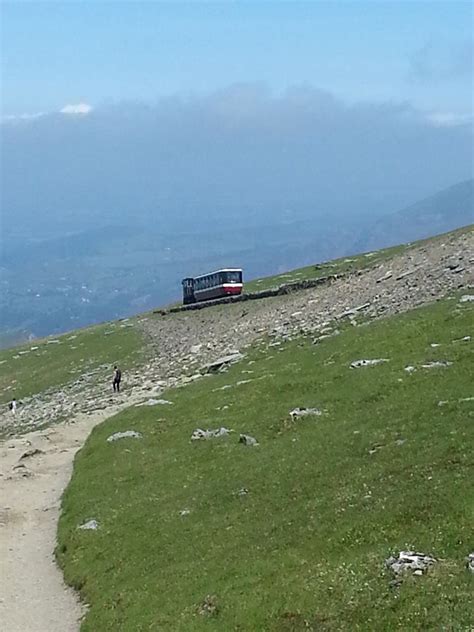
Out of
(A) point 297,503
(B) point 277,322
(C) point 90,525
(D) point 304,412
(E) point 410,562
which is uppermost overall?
(E) point 410,562

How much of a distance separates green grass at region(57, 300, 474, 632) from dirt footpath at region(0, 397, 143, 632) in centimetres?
90

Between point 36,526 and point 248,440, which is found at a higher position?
point 248,440

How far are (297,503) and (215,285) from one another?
81885 millimetres

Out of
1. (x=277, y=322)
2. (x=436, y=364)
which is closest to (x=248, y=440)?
(x=436, y=364)

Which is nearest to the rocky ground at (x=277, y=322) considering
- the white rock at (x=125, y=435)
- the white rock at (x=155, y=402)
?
the white rock at (x=155, y=402)

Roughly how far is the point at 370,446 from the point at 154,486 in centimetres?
965

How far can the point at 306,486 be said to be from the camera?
29469 mm

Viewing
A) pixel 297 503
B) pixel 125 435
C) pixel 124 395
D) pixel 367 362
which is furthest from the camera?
pixel 124 395

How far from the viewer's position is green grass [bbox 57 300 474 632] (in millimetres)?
20859

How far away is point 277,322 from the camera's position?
70.5m

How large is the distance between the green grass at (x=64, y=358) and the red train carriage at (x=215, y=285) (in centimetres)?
915

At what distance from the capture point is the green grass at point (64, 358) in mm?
82688

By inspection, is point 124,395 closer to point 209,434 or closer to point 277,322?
point 277,322

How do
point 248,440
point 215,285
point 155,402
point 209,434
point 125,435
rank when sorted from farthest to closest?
point 215,285
point 155,402
point 125,435
point 209,434
point 248,440
